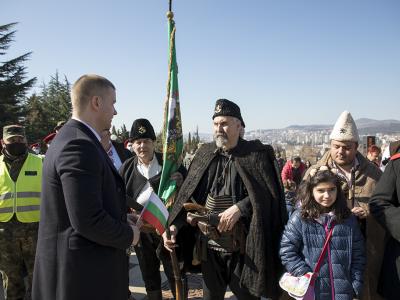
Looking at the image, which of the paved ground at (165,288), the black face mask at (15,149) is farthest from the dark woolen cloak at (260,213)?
the black face mask at (15,149)

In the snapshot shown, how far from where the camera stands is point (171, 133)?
3414 millimetres

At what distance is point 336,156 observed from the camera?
313 cm

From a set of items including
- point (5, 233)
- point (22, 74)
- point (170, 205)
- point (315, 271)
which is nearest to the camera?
point (315, 271)

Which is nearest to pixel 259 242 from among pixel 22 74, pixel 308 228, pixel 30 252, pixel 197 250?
pixel 308 228

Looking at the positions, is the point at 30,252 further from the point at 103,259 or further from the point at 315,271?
the point at 315,271

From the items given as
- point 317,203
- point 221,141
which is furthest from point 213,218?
point 317,203

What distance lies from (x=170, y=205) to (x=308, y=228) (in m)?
1.31

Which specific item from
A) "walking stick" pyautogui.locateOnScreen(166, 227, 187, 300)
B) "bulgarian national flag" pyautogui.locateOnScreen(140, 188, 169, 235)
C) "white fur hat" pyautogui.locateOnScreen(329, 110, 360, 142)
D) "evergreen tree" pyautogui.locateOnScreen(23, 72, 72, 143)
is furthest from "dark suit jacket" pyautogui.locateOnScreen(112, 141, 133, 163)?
"evergreen tree" pyautogui.locateOnScreen(23, 72, 72, 143)

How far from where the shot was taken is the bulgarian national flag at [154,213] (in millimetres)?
2443

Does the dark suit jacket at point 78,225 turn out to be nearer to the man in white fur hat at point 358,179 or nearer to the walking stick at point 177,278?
the walking stick at point 177,278

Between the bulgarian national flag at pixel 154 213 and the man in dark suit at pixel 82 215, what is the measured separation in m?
0.38

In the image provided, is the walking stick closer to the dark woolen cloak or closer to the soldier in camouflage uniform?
the dark woolen cloak

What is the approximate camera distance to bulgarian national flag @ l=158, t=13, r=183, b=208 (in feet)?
10.8

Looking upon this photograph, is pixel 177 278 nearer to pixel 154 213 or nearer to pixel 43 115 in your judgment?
pixel 154 213
